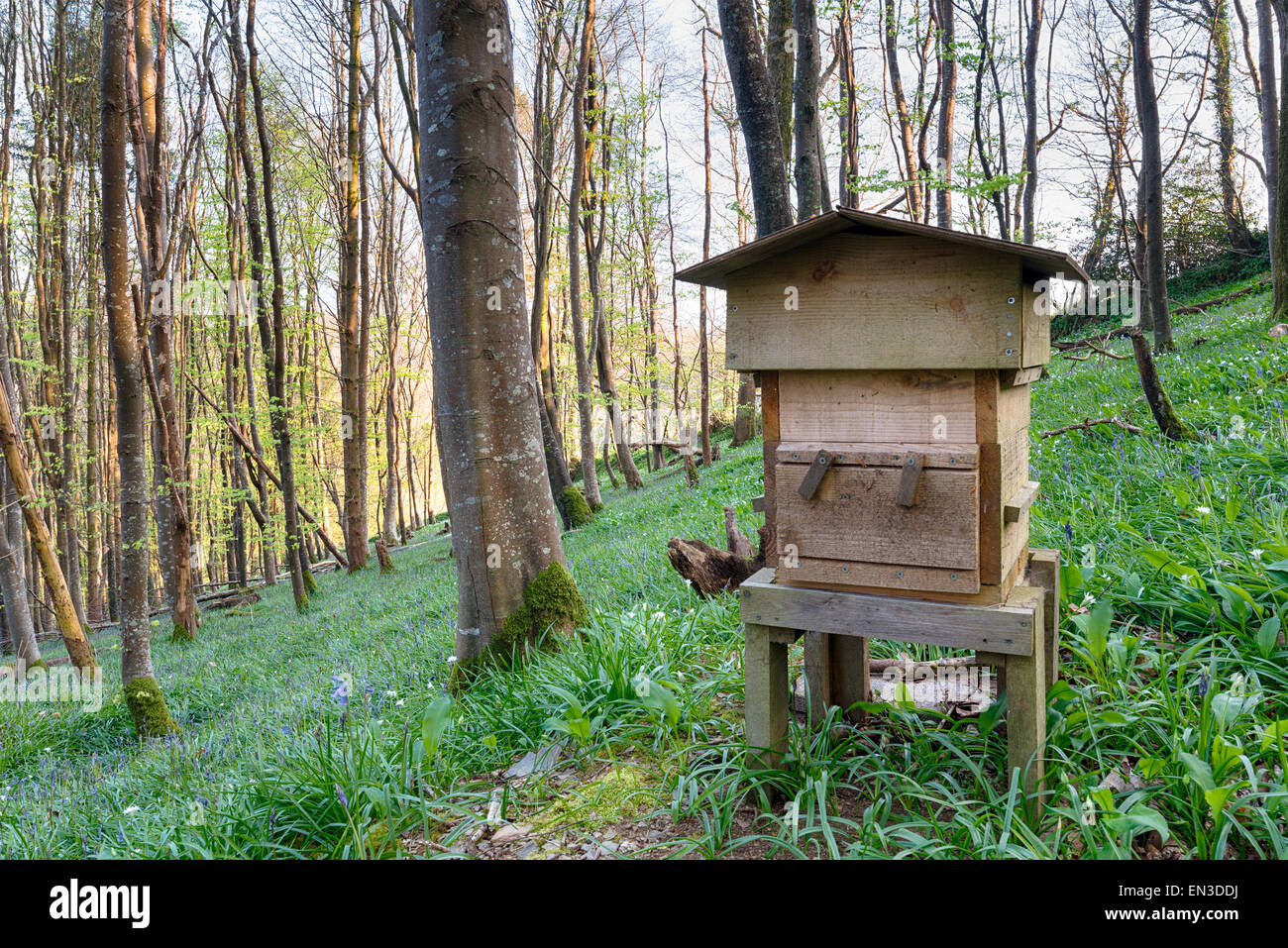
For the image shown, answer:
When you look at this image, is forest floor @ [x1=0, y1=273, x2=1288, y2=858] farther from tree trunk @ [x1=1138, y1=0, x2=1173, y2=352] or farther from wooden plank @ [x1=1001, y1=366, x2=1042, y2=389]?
tree trunk @ [x1=1138, y1=0, x2=1173, y2=352]

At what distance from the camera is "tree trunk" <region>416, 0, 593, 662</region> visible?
4359 mm

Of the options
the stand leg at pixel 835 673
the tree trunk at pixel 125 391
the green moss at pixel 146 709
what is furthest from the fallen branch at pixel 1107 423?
the green moss at pixel 146 709

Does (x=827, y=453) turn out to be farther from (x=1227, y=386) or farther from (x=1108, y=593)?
(x=1227, y=386)

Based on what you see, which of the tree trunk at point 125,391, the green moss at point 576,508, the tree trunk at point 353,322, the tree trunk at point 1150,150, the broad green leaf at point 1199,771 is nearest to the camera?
the broad green leaf at point 1199,771

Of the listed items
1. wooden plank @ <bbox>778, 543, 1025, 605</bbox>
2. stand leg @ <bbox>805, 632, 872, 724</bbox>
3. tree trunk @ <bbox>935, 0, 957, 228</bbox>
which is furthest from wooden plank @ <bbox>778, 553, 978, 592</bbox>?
tree trunk @ <bbox>935, 0, 957, 228</bbox>

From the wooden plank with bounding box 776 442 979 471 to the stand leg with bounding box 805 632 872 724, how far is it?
813mm

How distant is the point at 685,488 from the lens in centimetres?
1402

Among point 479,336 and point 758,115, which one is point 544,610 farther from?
point 758,115

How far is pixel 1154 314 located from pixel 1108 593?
300 inches

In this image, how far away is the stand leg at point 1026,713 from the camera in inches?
93.4

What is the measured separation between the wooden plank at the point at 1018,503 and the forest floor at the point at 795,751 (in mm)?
556

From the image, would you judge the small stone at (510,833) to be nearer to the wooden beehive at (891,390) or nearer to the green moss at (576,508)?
the wooden beehive at (891,390)

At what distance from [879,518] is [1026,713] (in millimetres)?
759
